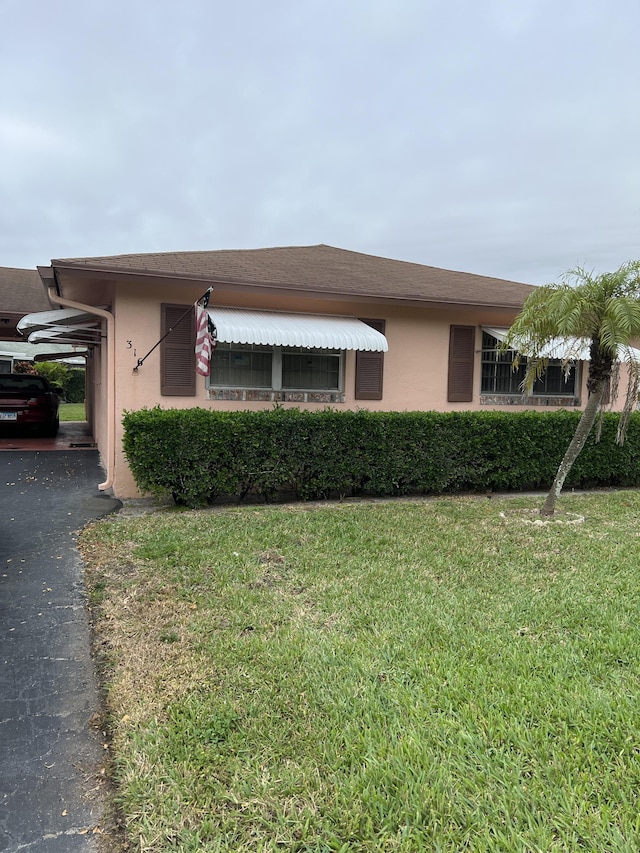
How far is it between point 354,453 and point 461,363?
3.41m

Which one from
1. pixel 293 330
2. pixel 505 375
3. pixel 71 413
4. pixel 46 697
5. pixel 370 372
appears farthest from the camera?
pixel 71 413

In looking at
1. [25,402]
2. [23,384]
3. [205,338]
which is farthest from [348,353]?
[23,384]

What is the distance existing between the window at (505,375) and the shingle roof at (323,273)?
3.22 feet

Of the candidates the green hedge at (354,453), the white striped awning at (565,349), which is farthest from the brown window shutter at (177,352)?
the white striped awning at (565,349)

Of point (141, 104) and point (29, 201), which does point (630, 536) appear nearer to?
point (141, 104)

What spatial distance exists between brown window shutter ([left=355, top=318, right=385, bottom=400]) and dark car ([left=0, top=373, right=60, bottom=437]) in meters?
9.54

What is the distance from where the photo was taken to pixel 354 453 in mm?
8578

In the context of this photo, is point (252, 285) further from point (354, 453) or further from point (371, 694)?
point (371, 694)

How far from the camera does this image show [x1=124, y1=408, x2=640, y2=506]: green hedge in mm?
7715

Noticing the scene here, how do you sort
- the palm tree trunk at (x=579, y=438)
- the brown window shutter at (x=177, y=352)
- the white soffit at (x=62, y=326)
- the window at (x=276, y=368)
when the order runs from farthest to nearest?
the white soffit at (x=62, y=326) < the window at (x=276, y=368) < the brown window shutter at (x=177, y=352) < the palm tree trunk at (x=579, y=438)

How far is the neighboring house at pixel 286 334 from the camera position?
8406mm

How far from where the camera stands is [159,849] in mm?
2184

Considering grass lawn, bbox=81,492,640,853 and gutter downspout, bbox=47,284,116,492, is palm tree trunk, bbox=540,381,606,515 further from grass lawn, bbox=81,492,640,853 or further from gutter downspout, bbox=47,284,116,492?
gutter downspout, bbox=47,284,116,492

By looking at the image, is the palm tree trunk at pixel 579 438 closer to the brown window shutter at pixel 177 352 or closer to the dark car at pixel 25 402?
the brown window shutter at pixel 177 352
